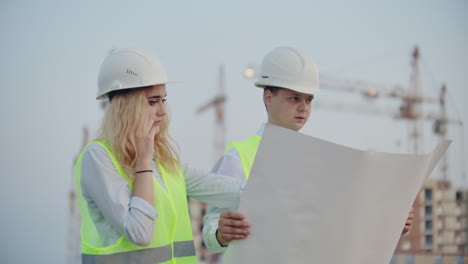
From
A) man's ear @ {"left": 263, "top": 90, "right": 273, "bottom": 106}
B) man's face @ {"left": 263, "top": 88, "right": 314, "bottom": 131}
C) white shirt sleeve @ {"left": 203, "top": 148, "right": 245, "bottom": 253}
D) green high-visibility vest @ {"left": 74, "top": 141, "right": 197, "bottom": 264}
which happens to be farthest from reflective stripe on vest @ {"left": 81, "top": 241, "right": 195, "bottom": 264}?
man's ear @ {"left": 263, "top": 90, "right": 273, "bottom": 106}

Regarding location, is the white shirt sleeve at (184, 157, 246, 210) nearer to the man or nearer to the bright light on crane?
the man

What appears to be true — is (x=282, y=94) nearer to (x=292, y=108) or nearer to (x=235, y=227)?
(x=292, y=108)

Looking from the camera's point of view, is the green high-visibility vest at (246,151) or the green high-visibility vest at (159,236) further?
the green high-visibility vest at (246,151)

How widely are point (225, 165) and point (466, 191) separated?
194ft

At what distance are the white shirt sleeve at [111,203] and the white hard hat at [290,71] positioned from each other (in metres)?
1.12

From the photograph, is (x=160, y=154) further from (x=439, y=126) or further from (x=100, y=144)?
(x=439, y=126)

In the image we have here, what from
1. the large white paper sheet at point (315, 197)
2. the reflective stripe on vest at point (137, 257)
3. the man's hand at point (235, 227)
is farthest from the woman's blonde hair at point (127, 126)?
the large white paper sheet at point (315, 197)

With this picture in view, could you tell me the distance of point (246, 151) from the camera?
11.1 feet

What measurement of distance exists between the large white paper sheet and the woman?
0.49 meters

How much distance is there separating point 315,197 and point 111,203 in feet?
2.40

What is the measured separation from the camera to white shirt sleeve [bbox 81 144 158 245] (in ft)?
7.53

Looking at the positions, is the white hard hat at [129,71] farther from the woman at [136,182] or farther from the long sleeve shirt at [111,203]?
the long sleeve shirt at [111,203]

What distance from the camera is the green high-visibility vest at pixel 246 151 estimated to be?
3314 mm

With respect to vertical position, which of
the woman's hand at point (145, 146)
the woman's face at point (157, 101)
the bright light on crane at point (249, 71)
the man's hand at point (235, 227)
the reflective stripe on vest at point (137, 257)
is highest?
the bright light on crane at point (249, 71)
